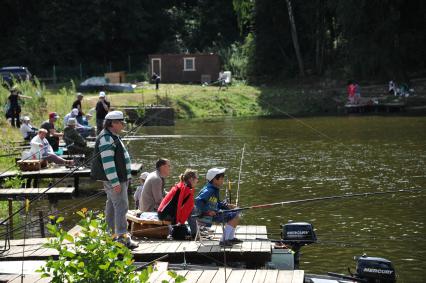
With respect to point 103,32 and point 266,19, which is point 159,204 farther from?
point 103,32

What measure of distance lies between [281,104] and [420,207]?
100 feet

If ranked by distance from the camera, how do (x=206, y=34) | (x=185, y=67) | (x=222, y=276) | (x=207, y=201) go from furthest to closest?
1. (x=206, y=34)
2. (x=185, y=67)
3. (x=207, y=201)
4. (x=222, y=276)

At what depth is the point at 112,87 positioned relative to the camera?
47031 mm

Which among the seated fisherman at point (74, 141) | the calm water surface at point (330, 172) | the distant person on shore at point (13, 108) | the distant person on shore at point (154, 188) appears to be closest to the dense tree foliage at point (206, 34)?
the calm water surface at point (330, 172)

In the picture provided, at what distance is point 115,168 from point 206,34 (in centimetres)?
5406

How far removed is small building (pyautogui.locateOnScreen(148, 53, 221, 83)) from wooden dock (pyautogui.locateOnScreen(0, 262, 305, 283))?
1786 inches

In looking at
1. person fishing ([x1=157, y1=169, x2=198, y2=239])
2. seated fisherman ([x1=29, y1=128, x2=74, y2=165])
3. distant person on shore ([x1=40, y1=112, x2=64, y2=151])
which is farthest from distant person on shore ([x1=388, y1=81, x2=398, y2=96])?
person fishing ([x1=157, y1=169, x2=198, y2=239])

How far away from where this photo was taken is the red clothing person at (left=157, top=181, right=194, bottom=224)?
37.1ft

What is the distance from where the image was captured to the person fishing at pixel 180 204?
11.3 meters

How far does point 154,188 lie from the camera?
482 inches

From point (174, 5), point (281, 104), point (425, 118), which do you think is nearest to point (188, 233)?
point (425, 118)

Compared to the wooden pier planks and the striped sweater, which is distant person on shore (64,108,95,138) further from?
the wooden pier planks

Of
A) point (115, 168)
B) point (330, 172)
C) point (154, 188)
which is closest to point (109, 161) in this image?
point (115, 168)

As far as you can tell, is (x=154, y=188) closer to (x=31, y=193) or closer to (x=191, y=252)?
(x=191, y=252)
